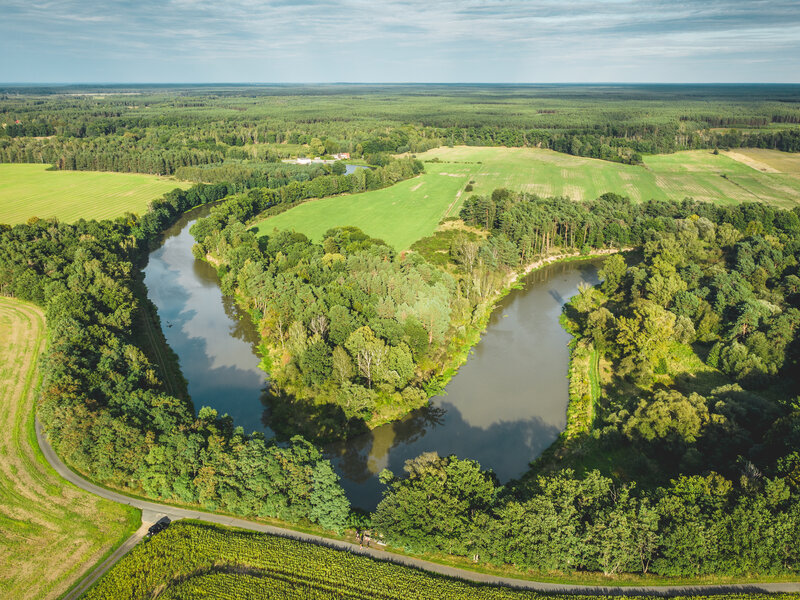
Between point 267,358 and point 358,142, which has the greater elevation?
point 358,142

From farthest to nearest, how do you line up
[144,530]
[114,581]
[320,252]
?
[320,252], [144,530], [114,581]

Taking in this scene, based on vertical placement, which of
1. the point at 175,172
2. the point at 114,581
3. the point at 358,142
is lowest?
the point at 114,581

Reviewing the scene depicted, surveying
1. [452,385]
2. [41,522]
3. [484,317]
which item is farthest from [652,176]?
[41,522]

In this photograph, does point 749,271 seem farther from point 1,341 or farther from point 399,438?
point 1,341

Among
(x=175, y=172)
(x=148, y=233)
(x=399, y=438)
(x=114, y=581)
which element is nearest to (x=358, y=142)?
(x=175, y=172)

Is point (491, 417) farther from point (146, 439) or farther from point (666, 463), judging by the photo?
point (146, 439)

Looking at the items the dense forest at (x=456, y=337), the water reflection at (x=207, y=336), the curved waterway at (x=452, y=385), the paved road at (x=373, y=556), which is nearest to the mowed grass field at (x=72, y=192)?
the dense forest at (x=456, y=337)

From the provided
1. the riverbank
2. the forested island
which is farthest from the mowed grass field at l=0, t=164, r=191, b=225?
the riverbank
